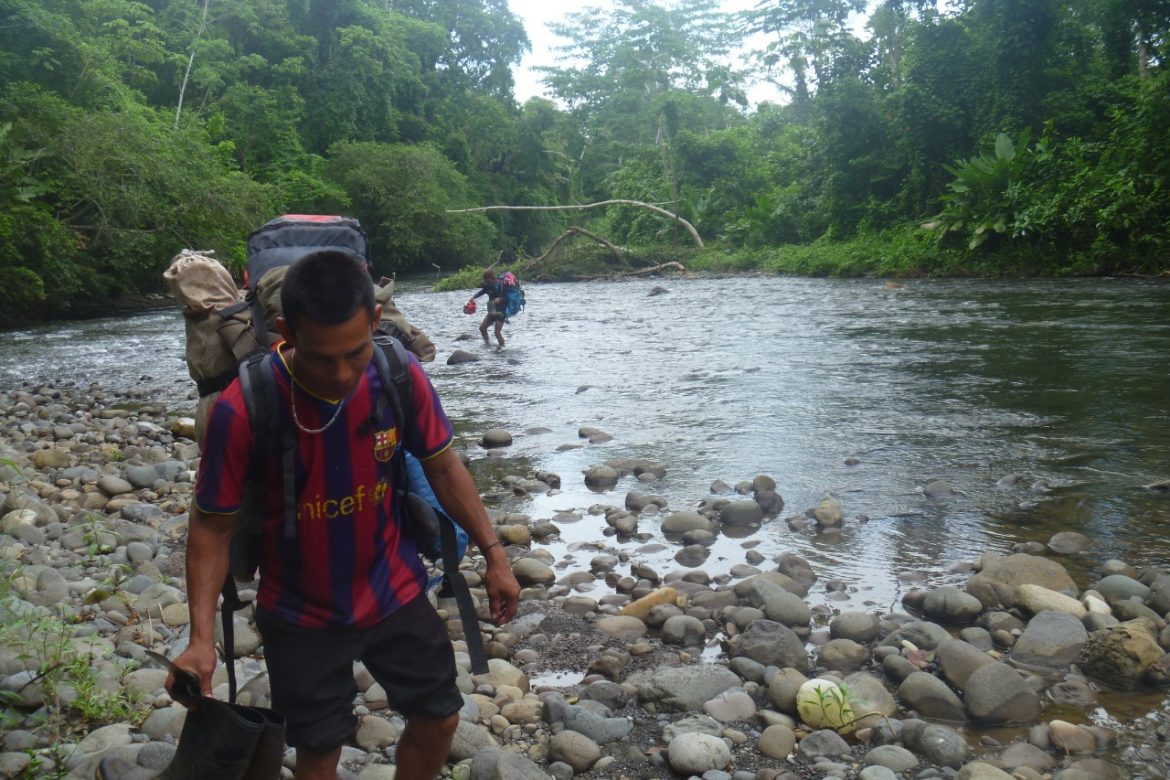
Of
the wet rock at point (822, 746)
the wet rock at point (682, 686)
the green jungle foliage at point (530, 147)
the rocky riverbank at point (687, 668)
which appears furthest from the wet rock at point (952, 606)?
the green jungle foliage at point (530, 147)

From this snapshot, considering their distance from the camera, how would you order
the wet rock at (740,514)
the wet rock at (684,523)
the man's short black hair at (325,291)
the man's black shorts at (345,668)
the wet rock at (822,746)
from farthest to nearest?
1. the wet rock at (740,514)
2. the wet rock at (684,523)
3. the wet rock at (822,746)
4. the man's black shorts at (345,668)
5. the man's short black hair at (325,291)

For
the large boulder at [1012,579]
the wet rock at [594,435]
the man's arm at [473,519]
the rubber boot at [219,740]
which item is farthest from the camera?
the wet rock at [594,435]

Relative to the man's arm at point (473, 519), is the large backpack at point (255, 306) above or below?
above

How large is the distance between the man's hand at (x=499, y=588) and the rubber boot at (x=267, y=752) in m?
0.60

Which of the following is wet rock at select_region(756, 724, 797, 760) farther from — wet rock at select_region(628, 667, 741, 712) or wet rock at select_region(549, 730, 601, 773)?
wet rock at select_region(549, 730, 601, 773)

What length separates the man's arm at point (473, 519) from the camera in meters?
2.35

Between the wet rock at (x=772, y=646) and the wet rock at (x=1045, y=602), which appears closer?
the wet rock at (x=772, y=646)

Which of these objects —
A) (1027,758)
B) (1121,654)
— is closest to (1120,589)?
(1121,654)

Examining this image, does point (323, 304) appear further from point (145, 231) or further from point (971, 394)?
point (145, 231)

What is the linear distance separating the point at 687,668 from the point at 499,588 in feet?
5.26

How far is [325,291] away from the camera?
2004 mm

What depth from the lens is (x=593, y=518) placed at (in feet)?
20.1

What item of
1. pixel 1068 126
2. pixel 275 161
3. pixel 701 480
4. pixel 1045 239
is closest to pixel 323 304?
pixel 701 480

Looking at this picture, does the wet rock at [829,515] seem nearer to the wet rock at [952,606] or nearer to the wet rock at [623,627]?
the wet rock at [952,606]
